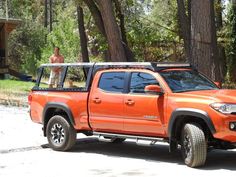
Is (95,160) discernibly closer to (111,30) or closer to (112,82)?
(112,82)

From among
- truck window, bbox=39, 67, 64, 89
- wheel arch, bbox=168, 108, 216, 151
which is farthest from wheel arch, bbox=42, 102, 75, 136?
wheel arch, bbox=168, 108, 216, 151

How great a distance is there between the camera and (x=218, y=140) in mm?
9102

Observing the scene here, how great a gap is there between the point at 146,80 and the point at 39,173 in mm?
2545

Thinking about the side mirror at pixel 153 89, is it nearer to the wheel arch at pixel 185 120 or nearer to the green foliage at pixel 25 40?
the wheel arch at pixel 185 120

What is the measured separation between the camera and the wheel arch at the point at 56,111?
1095cm

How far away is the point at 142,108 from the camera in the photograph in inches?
381

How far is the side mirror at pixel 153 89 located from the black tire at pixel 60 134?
2296mm

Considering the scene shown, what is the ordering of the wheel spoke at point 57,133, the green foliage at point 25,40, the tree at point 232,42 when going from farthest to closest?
the green foliage at point 25,40, the tree at point 232,42, the wheel spoke at point 57,133

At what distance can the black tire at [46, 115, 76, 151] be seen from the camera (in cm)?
1101

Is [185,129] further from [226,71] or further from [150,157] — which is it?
[226,71]

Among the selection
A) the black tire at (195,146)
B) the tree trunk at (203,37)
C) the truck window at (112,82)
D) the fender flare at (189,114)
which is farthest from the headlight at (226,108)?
the tree trunk at (203,37)

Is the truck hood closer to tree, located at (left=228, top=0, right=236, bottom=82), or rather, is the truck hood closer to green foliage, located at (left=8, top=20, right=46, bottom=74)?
tree, located at (left=228, top=0, right=236, bottom=82)

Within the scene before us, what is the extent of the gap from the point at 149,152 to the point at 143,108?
1572 millimetres

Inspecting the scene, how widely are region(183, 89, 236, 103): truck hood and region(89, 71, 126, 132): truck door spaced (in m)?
1.37
